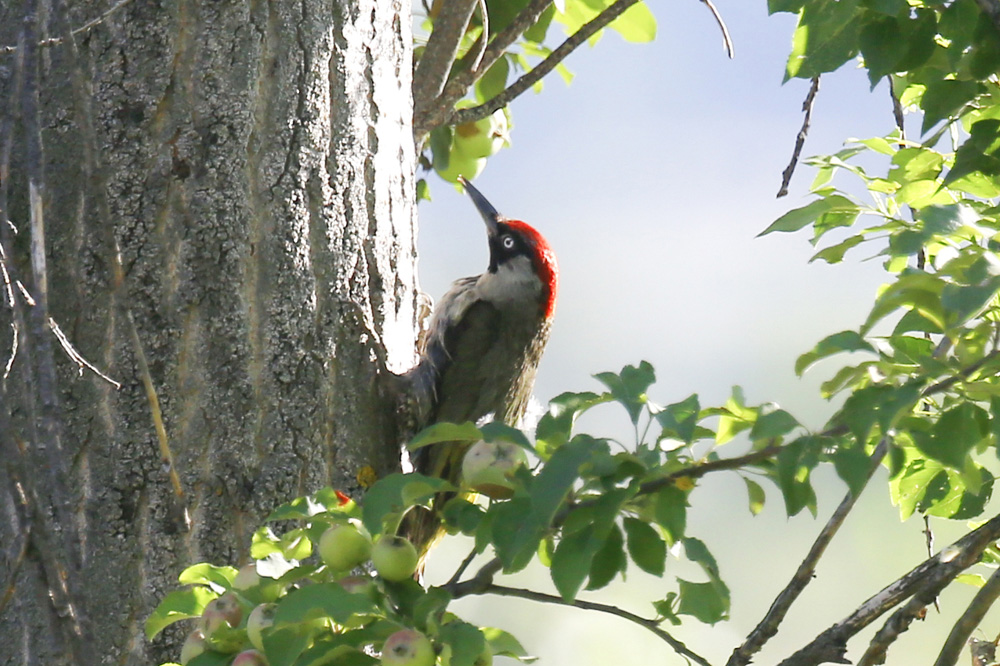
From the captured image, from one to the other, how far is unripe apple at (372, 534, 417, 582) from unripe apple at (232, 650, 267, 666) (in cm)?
15

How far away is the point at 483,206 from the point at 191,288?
1.40 meters

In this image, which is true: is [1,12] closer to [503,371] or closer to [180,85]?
[180,85]

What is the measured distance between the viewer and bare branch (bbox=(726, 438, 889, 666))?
147cm

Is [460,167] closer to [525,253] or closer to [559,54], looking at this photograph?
[525,253]

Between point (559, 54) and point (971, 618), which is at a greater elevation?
point (559, 54)

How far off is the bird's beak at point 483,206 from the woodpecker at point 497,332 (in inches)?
4.6

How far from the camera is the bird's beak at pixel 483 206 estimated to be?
2.92 meters

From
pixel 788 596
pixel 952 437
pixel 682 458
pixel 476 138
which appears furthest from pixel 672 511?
pixel 476 138

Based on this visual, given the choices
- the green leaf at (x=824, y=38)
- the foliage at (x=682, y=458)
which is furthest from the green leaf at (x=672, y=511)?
the green leaf at (x=824, y=38)

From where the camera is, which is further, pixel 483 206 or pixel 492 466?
pixel 483 206

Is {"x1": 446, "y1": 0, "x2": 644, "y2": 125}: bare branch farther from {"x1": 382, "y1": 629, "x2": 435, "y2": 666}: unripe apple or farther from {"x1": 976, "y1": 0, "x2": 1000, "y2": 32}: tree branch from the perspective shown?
{"x1": 382, "y1": 629, "x2": 435, "y2": 666}: unripe apple

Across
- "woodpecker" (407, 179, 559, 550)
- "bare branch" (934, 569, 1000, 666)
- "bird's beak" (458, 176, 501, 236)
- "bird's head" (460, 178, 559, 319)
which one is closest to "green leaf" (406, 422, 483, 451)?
"bare branch" (934, 569, 1000, 666)

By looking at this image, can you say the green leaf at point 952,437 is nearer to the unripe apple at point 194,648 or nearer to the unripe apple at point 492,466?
the unripe apple at point 492,466

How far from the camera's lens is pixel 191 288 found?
1678 millimetres
